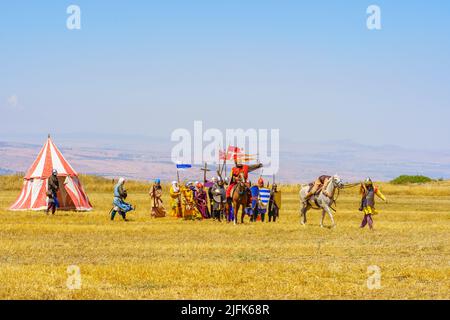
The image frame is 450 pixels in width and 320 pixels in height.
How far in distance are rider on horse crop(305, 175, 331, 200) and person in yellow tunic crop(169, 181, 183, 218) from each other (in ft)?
22.5

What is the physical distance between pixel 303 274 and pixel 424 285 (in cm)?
245

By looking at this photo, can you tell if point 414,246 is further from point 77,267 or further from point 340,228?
point 77,267

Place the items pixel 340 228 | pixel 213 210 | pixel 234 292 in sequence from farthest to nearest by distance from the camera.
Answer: pixel 213 210
pixel 340 228
pixel 234 292

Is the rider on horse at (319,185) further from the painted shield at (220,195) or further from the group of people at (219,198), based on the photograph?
the painted shield at (220,195)

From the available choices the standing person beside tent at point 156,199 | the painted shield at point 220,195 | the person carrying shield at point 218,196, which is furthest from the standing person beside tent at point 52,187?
the painted shield at point 220,195

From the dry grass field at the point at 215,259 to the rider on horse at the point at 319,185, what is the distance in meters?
1.91

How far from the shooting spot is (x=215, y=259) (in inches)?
824

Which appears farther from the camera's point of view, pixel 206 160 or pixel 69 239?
pixel 206 160

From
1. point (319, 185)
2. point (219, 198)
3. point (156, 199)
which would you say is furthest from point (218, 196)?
point (319, 185)

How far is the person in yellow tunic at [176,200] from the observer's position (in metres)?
37.7

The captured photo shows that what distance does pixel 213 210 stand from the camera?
37.3 metres

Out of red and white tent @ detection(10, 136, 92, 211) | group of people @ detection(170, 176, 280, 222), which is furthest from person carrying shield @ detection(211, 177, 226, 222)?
red and white tent @ detection(10, 136, 92, 211)
